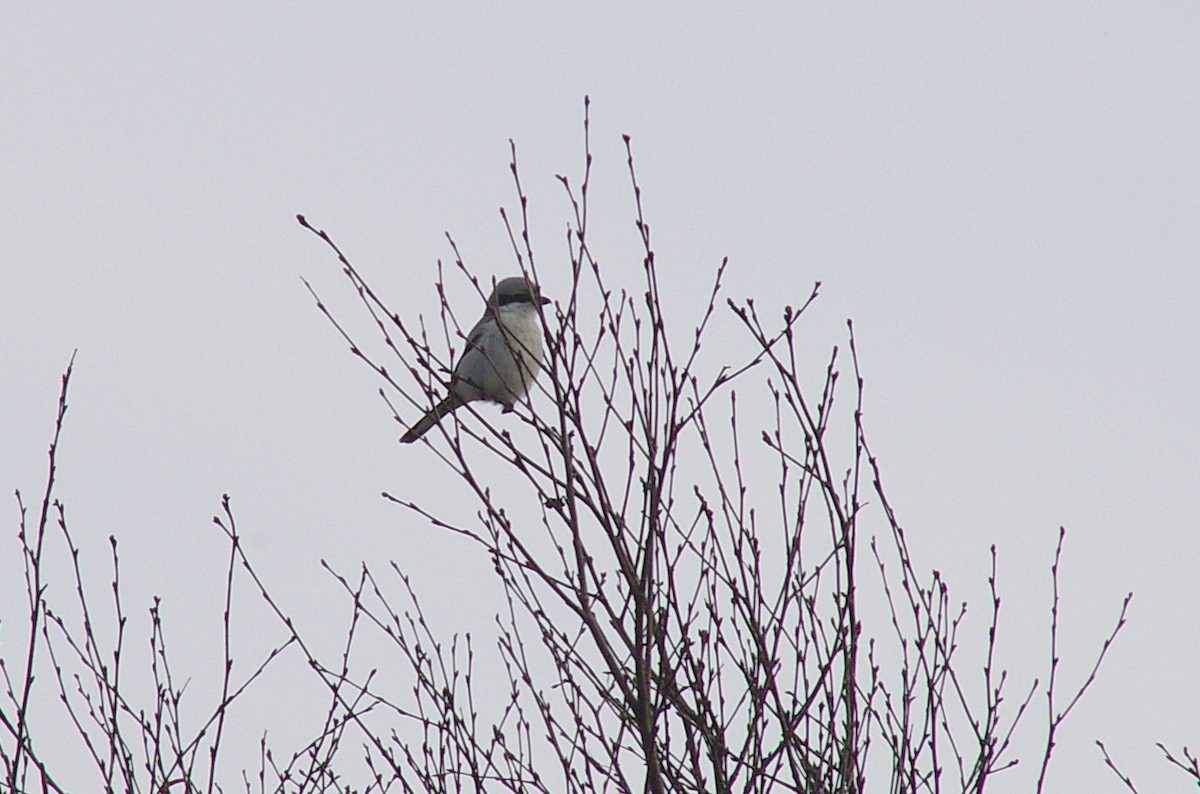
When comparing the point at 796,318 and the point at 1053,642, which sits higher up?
the point at 796,318

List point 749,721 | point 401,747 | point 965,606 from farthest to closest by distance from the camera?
point 401,747
point 965,606
point 749,721

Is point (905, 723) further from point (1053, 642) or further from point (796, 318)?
point (796, 318)

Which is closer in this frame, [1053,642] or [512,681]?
[1053,642]

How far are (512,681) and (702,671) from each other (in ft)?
4.46

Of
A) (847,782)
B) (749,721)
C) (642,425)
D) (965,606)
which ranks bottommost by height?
(847,782)

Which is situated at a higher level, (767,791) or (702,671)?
(702,671)

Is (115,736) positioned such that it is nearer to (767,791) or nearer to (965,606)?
(767,791)

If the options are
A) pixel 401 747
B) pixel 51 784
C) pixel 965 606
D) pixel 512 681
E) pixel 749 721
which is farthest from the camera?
pixel 512 681

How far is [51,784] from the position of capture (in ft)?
10.1

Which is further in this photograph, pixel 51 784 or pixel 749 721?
pixel 749 721

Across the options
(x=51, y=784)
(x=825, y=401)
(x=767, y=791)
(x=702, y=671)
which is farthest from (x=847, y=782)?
(x=51, y=784)

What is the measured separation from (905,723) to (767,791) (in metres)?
0.40

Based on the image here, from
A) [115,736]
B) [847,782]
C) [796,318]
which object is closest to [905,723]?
[847,782]

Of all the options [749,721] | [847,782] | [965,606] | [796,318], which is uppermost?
[796,318]
